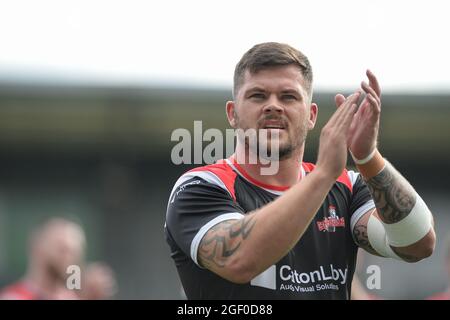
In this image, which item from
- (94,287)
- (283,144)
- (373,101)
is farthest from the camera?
(94,287)

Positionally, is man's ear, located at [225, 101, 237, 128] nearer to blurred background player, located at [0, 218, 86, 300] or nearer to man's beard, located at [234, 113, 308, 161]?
man's beard, located at [234, 113, 308, 161]

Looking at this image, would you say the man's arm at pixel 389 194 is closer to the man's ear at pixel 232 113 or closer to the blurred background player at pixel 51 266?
the man's ear at pixel 232 113

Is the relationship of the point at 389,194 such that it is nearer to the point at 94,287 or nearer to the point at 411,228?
the point at 411,228

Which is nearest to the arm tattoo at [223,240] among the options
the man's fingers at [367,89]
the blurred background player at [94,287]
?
the man's fingers at [367,89]

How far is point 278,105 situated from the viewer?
15.3 feet

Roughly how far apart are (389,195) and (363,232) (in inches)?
13.6

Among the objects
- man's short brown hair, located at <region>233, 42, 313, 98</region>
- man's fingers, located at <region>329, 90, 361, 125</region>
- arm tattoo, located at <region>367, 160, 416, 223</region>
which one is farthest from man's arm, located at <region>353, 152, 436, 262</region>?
man's short brown hair, located at <region>233, 42, 313, 98</region>

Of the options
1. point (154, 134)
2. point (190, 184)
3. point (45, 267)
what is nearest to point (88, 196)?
point (154, 134)

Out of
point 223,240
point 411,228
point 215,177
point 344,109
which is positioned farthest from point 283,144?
point 411,228

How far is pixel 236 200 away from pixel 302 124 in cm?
54

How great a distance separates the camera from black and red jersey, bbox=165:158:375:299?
15.2 feet

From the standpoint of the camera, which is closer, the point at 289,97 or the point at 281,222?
the point at 281,222

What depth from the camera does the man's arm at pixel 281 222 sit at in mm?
4027

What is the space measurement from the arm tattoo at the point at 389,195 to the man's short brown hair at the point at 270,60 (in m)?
0.63
